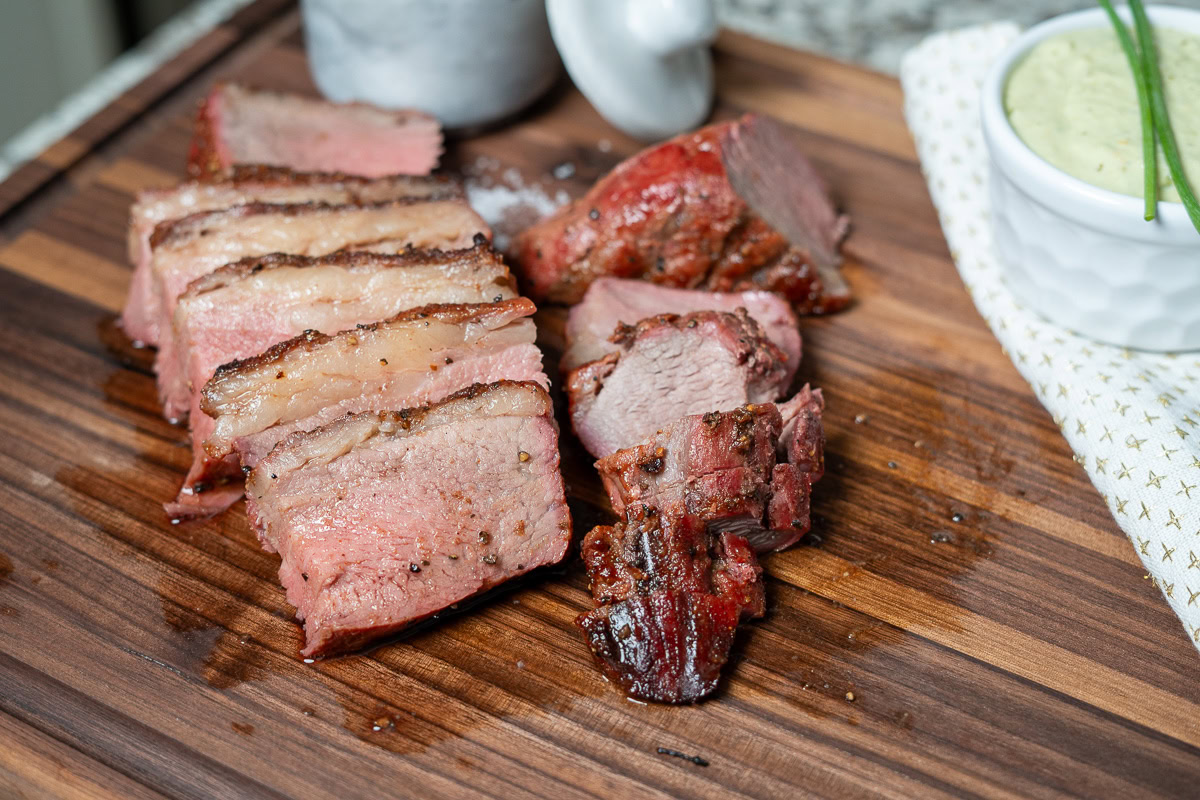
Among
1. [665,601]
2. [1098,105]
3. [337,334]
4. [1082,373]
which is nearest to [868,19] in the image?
[1098,105]

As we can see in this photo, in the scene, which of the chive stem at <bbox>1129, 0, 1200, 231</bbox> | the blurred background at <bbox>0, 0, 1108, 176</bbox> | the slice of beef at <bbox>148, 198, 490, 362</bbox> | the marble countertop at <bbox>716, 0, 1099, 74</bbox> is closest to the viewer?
the chive stem at <bbox>1129, 0, 1200, 231</bbox>

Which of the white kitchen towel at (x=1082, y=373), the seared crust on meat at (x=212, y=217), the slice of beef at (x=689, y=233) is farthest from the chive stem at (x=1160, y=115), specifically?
the seared crust on meat at (x=212, y=217)

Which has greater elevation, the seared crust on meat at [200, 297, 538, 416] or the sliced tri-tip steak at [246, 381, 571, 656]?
the seared crust on meat at [200, 297, 538, 416]

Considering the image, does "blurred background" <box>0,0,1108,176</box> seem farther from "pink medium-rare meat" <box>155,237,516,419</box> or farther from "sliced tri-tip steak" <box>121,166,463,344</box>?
"pink medium-rare meat" <box>155,237,516,419</box>

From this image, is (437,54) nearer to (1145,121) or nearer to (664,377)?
(664,377)

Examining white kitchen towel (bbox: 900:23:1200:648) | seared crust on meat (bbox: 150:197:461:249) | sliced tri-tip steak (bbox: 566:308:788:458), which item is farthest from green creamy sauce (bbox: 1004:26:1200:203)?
seared crust on meat (bbox: 150:197:461:249)

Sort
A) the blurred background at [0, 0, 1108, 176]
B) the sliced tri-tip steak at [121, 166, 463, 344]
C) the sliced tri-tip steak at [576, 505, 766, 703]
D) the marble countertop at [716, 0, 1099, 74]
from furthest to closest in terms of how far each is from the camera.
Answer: the marble countertop at [716, 0, 1099, 74] → the blurred background at [0, 0, 1108, 176] → the sliced tri-tip steak at [121, 166, 463, 344] → the sliced tri-tip steak at [576, 505, 766, 703]
